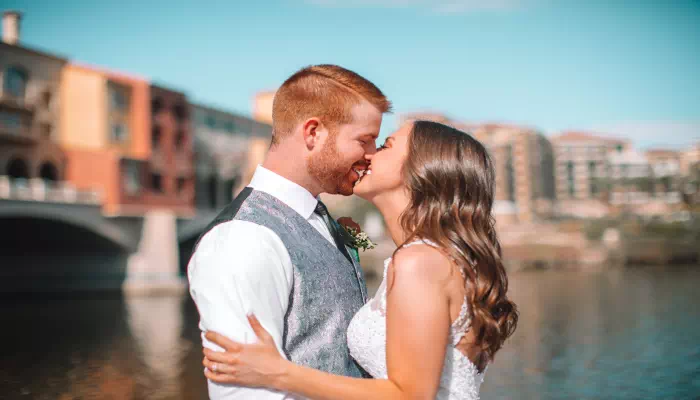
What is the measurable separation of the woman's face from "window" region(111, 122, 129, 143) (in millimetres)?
27934

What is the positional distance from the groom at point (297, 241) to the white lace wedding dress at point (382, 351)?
59 mm

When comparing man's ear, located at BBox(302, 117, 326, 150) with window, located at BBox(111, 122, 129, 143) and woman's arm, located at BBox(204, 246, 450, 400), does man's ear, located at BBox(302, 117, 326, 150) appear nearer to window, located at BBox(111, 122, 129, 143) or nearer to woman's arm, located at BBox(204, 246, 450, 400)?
woman's arm, located at BBox(204, 246, 450, 400)

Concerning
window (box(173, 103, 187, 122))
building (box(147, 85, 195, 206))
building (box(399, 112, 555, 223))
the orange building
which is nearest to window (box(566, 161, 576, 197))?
building (box(399, 112, 555, 223))

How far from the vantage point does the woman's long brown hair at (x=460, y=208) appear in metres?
2.22

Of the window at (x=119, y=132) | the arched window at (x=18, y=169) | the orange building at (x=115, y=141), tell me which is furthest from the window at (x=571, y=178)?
the arched window at (x=18, y=169)

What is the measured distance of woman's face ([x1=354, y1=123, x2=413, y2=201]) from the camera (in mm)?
2365

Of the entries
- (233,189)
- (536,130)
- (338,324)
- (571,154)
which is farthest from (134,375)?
(571,154)

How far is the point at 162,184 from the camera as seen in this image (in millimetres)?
30359

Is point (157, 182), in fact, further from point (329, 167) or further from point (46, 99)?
point (329, 167)

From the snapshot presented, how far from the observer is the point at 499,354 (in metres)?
12.9

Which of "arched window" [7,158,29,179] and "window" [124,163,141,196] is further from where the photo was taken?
"window" [124,163,141,196]

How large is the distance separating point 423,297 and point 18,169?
89.9 ft

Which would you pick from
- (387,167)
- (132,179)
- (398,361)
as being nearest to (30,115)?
(132,179)

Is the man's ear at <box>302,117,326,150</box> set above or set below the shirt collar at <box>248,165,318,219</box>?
above
